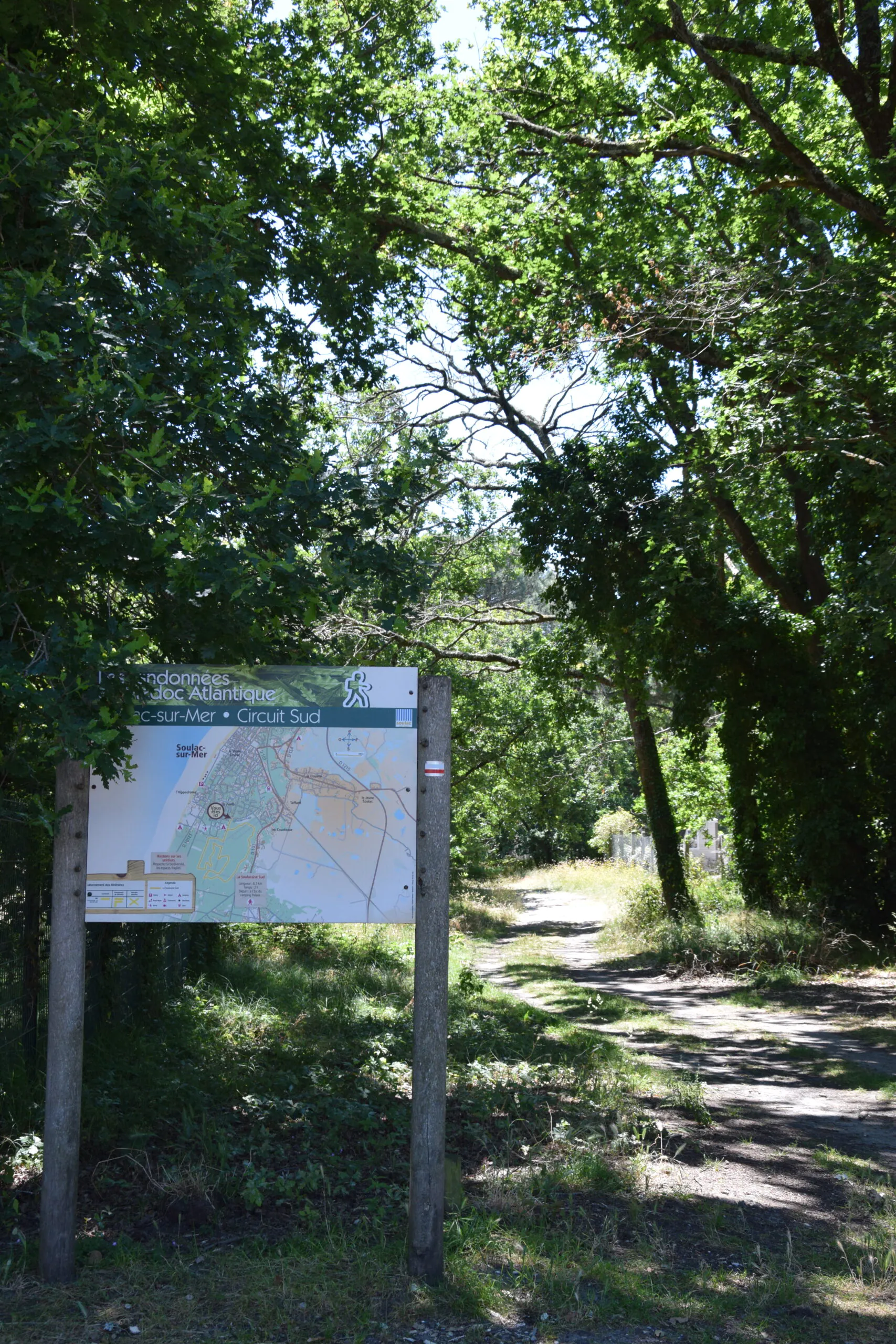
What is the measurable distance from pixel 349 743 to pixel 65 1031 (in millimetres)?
1634

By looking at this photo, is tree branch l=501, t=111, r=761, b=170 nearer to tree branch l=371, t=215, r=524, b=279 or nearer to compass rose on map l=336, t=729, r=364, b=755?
tree branch l=371, t=215, r=524, b=279

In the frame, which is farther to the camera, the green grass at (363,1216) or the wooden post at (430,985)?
the wooden post at (430,985)

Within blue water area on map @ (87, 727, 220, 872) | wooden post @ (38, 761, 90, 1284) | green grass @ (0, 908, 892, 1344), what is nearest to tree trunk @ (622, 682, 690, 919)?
green grass @ (0, 908, 892, 1344)

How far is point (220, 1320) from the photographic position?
4016mm

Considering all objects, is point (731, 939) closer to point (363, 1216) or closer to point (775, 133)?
point (775, 133)

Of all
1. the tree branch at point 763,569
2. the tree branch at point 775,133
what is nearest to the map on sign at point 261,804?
the tree branch at point 775,133

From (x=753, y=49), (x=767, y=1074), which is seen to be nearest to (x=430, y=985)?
(x=767, y=1074)

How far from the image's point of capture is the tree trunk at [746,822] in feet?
52.7

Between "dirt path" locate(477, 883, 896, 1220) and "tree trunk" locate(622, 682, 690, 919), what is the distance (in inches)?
63.5

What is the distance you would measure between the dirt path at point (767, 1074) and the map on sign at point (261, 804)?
255 cm

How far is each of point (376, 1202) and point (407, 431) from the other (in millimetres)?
13952

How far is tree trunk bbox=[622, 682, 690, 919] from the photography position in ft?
58.9

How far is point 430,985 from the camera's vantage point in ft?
14.9

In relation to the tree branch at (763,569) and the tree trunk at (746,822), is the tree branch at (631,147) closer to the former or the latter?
the tree branch at (763,569)
